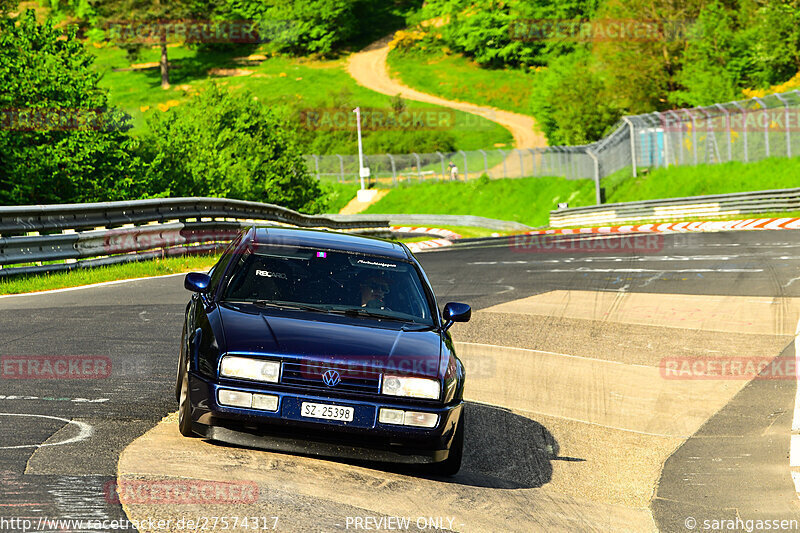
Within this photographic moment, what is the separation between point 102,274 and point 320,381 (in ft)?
37.1

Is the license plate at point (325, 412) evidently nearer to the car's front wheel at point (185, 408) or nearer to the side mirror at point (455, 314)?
the car's front wheel at point (185, 408)

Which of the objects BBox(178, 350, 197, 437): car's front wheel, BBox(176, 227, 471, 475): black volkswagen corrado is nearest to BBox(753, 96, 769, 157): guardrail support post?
BBox(176, 227, 471, 475): black volkswagen corrado

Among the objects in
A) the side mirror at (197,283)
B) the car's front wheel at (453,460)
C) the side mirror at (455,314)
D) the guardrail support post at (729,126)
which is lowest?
the guardrail support post at (729,126)

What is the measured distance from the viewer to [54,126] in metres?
23.8

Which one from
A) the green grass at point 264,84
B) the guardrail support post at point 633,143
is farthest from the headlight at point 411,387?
the green grass at point 264,84

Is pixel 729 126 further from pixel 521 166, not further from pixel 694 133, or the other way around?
pixel 521 166

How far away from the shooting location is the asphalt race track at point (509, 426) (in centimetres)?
540

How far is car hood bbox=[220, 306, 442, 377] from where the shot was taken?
6.00 metres

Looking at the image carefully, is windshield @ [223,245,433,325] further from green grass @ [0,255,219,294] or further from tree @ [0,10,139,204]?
tree @ [0,10,139,204]

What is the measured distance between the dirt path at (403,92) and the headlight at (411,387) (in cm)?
8398

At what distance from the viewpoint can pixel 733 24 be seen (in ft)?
205

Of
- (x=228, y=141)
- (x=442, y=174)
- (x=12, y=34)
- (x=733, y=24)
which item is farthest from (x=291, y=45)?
(x=12, y=34)

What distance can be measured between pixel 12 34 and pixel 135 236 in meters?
9.83

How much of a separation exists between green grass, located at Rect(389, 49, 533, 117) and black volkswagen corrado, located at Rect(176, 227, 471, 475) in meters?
99.7
